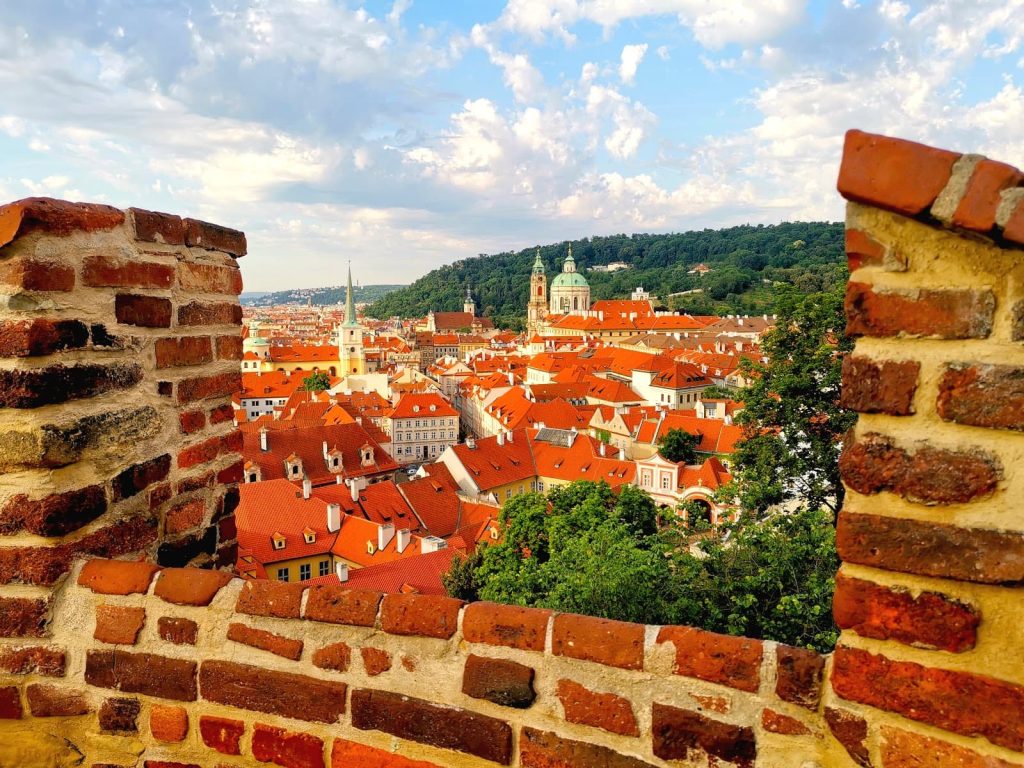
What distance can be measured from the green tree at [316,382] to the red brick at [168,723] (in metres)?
61.7

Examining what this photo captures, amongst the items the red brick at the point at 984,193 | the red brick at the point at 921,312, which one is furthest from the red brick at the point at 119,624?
the red brick at the point at 984,193

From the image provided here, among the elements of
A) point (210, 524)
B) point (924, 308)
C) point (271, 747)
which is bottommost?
point (271, 747)

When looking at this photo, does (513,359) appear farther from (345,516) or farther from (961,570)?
(961,570)

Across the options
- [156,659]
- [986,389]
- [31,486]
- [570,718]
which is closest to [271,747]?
[156,659]

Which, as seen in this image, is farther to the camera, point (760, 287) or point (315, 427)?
point (760, 287)

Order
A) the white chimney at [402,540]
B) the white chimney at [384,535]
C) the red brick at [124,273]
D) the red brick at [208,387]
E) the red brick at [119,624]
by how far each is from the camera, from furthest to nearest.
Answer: the white chimney at [384,535] < the white chimney at [402,540] < the red brick at [208,387] < the red brick at [124,273] < the red brick at [119,624]

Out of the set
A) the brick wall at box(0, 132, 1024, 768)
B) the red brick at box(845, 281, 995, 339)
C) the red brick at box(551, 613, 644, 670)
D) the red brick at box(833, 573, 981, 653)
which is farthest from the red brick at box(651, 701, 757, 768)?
the red brick at box(845, 281, 995, 339)

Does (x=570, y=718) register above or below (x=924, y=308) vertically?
below

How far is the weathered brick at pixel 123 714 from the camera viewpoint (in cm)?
219

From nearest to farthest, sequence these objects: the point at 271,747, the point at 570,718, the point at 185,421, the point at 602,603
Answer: the point at 570,718, the point at 271,747, the point at 185,421, the point at 602,603

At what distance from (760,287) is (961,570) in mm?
125943

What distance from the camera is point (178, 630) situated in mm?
2180

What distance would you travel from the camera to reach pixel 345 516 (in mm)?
23469

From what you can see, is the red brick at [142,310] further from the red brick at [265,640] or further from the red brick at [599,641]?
the red brick at [599,641]
